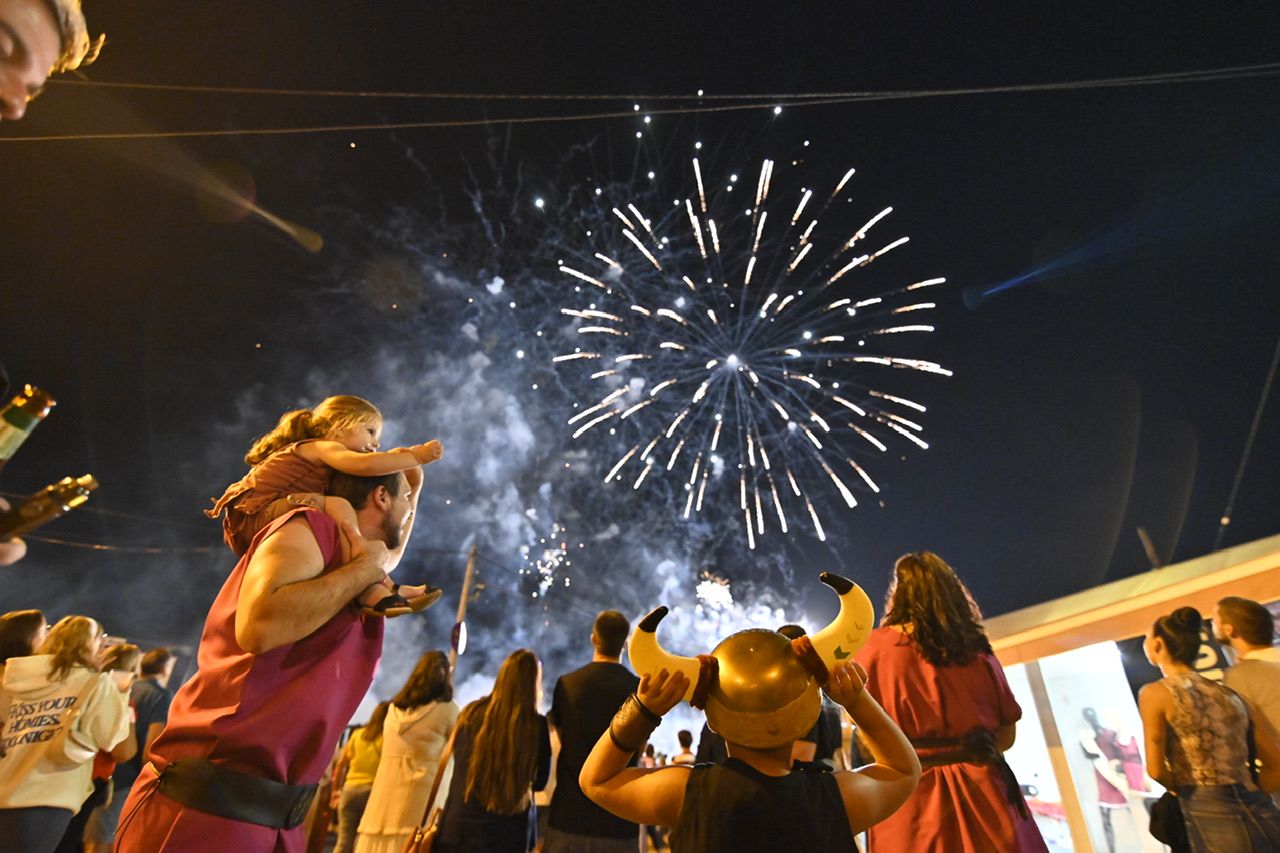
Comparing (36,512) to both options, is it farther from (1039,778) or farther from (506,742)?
(1039,778)

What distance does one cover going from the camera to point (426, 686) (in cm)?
511

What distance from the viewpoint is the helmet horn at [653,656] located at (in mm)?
1842

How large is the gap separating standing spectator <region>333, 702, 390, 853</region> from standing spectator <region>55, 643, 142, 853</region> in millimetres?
1733

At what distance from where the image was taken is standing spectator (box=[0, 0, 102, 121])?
3.97ft

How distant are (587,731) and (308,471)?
116 inches

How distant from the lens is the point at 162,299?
50.8ft

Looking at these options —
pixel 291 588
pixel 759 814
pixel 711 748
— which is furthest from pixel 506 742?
pixel 291 588

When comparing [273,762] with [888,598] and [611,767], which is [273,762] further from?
[888,598]

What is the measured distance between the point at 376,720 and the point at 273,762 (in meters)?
5.13

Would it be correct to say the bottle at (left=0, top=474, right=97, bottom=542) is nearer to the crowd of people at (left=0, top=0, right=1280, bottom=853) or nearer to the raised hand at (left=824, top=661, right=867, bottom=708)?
the crowd of people at (left=0, top=0, right=1280, bottom=853)

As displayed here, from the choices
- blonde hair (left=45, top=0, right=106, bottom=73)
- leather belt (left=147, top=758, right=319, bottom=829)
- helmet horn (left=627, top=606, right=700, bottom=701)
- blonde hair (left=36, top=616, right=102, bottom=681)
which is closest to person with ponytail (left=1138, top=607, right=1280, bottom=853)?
helmet horn (left=627, top=606, right=700, bottom=701)

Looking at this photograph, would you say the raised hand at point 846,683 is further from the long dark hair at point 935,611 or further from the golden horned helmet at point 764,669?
the long dark hair at point 935,611

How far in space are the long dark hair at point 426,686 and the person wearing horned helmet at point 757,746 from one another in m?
3.74

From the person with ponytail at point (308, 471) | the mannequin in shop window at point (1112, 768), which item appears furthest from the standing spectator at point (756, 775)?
the mannequin in shop window at point (1112, 768)
